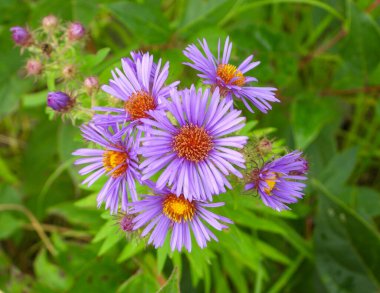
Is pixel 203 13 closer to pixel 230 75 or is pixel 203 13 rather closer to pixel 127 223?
pixel 230 75

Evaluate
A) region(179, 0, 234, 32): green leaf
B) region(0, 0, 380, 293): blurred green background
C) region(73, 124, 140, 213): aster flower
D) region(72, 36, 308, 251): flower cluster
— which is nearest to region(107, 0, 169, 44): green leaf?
region(0, 0, 380, 293): blurred green background

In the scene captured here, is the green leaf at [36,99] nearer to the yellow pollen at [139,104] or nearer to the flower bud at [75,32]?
the flower bud at [75,32]

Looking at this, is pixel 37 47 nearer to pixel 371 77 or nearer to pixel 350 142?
pixel 371 77

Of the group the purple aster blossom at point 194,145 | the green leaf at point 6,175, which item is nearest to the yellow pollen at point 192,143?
the purple aster blossom at point 194,145

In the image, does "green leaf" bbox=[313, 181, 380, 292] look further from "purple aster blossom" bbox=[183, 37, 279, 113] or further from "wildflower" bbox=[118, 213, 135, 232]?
"wildflower" bbox=[118, 213, 135, 232]

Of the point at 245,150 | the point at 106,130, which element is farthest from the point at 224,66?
the point at 106,130

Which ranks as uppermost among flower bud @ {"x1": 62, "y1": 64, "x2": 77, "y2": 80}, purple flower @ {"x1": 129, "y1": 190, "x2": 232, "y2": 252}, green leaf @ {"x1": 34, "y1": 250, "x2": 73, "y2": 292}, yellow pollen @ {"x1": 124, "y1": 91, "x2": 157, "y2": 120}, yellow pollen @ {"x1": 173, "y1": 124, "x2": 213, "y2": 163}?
flower bud @ {"x1": 62, "y1": 64, "x2": 77, "y2": 80}

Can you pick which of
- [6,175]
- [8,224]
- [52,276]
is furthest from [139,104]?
[6,175]
